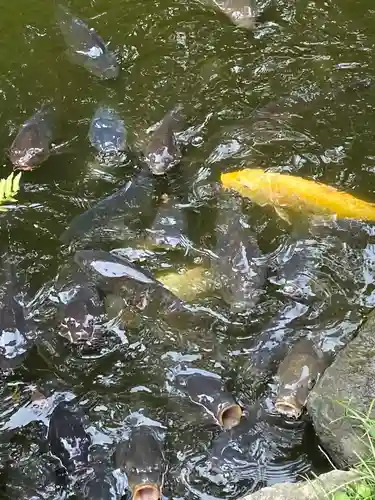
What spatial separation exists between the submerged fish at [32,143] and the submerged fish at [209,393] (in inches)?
77.3

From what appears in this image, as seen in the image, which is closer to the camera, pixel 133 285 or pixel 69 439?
pixel 69 439

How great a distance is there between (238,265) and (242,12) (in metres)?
2.71

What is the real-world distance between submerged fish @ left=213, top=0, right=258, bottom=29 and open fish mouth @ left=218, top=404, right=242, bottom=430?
354 cm

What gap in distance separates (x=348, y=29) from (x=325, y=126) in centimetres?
121

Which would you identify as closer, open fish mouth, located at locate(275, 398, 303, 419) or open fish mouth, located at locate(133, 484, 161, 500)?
open fish mouth, located at locate(133, 484, 161, 500)

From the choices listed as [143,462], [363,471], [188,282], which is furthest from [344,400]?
[188,282]

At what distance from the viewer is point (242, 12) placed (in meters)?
5.98

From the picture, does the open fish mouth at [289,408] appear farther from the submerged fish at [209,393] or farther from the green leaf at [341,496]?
the green leaf at [341,496]

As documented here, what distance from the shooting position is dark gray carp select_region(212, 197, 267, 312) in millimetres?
4105

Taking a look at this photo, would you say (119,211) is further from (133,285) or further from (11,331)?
(11,331)

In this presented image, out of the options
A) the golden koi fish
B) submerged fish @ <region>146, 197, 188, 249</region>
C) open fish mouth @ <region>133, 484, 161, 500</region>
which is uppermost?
the golden koi fish

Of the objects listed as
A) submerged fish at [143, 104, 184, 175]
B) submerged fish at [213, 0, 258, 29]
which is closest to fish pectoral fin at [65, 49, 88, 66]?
submerged fish at [143, 104, 184, 175]

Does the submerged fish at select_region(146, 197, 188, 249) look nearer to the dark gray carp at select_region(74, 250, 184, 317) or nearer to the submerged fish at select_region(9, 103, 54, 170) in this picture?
the dark gray carp at select_region(74, 250, 184, 317)

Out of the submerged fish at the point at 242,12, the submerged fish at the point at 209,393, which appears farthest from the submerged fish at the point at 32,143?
the submerged fish at the point at 209,393
